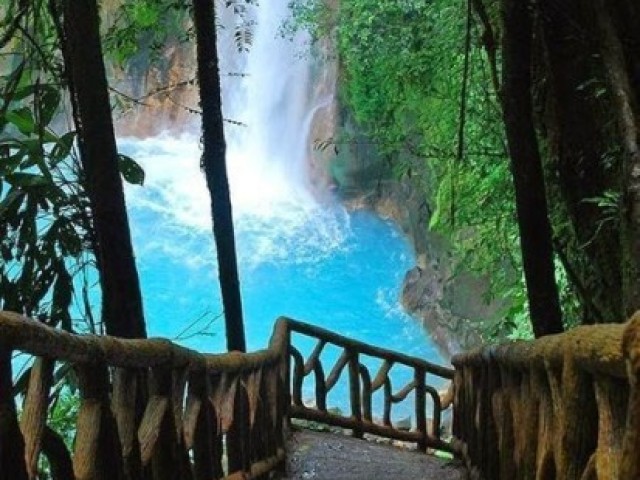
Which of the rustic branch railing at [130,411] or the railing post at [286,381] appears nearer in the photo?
the rustic branch railing at [130,411]

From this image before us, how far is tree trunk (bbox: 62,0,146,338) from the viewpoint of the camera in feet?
11.6

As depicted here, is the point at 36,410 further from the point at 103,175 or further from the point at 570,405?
the point at 103,175

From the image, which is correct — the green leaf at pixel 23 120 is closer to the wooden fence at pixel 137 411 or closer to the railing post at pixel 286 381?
the wooden fence at pixel 137 411

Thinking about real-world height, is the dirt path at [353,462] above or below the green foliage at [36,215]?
below

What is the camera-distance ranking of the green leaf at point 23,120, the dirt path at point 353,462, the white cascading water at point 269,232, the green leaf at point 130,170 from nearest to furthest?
the green leaf at point 23,120 → the green leaf at point 130,170 → the dirt path at point 353,462 → the white cascading water at point 269,232

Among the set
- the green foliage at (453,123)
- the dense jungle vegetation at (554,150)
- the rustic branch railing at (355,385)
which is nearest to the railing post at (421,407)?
the rustic branch railing at (355,385)

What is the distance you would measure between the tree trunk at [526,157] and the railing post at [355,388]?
103 inches

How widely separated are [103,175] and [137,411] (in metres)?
1.44

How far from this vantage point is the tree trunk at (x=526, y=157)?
13.7ft

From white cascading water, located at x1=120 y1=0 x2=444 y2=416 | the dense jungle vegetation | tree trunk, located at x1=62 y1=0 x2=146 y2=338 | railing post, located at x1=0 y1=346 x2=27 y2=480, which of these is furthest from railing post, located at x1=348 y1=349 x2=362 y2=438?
white cascading water, located at x1=120 y1=0 x2=444 y2=416

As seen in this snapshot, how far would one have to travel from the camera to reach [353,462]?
209 inches

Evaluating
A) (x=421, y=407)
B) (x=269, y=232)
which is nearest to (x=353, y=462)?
(x=421, y=407)

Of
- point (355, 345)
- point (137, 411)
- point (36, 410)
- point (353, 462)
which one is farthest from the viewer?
point (355, 345)

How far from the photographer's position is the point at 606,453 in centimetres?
160
